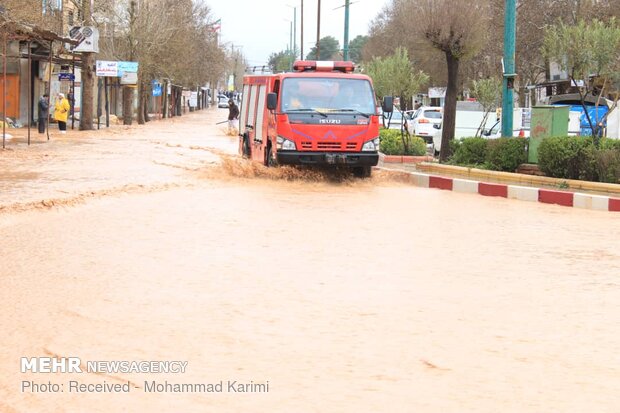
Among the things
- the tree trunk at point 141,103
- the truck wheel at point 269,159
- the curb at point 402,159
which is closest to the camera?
the truck wheel at point 269,159

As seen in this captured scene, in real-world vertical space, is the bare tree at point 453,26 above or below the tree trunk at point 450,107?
above

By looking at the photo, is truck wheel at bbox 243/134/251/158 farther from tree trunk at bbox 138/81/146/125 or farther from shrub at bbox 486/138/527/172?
tree trunk at bbox 138/81/146/125

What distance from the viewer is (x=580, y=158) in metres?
17.0

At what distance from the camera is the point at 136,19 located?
55.2 metres

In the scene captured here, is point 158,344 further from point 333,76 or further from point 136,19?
point 136,19

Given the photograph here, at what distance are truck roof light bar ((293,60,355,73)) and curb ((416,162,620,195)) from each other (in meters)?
2.59

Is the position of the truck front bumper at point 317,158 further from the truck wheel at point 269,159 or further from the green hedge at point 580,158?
the green hedge at point 580,158

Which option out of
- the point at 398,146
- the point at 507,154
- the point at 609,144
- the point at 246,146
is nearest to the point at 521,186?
the point at 609,144

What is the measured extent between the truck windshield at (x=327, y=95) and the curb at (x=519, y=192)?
1.79m

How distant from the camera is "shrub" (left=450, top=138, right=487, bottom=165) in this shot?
19859 millimetres

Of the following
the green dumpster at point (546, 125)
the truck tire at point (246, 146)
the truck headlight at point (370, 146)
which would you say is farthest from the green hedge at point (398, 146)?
the truck headlight at point (370, 146)

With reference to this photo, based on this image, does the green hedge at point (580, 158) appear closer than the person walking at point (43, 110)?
Yes

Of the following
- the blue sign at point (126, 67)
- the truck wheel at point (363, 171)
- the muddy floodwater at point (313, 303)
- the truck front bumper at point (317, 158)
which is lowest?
the muddy floodwater at point (313, 303)

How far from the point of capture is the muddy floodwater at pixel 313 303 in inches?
211
